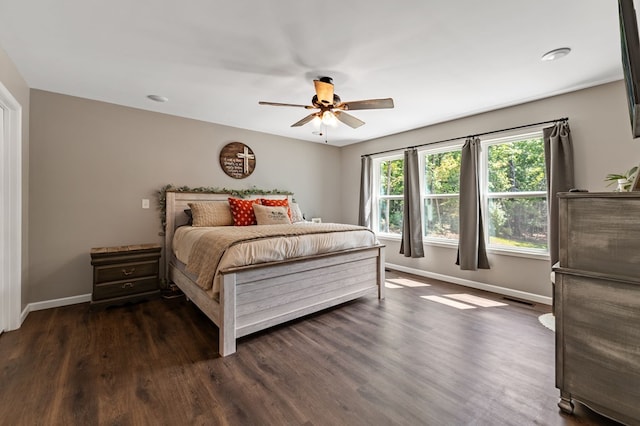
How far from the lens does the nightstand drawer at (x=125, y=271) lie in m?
2.90

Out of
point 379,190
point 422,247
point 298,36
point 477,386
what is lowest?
point 477,386

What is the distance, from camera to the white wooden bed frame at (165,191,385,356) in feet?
6.88

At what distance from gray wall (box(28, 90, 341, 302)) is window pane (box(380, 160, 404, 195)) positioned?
9.21 ft

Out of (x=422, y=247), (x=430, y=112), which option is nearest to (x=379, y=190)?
(x=422, y=247)

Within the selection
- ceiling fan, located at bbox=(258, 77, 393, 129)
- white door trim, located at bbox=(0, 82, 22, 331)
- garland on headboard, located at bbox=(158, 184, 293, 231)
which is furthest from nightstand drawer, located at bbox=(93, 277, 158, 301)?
ceiling fan, located at bbox=(258, 77, 393, 129)

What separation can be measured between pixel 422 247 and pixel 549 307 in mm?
1692

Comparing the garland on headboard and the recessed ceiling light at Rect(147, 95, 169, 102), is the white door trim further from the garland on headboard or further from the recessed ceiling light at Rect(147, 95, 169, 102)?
the garland on headboard

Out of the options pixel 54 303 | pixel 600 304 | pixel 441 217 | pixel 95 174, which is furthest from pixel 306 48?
pixel 54 303

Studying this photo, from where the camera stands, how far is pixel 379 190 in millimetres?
5289

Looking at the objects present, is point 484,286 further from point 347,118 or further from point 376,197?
point 347,118

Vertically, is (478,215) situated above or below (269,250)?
above

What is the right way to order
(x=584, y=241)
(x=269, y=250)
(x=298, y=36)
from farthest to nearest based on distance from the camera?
(x=269, y=250) → (x=298, y=36) → (x=584, y=241)

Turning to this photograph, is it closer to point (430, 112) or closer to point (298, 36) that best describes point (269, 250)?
point (298, 36)

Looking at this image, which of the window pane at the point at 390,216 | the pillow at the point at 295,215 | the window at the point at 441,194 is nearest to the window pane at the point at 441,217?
the window at the point at 441,194
